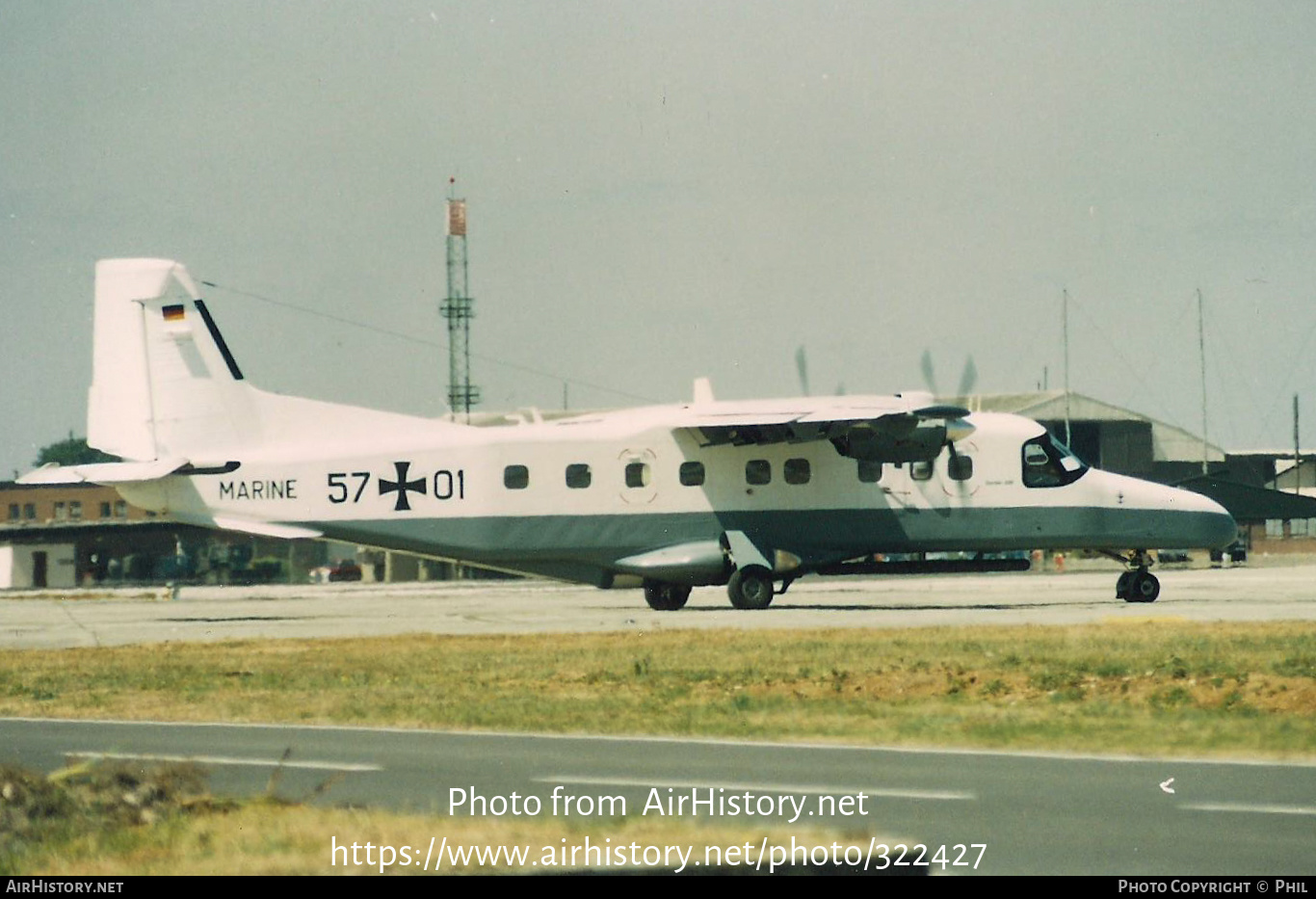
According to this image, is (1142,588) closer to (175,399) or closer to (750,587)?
(750,587)

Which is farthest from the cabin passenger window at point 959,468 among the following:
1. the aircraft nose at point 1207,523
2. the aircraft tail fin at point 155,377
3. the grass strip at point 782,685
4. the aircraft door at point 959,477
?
the aircraft tail fin at point 155,377

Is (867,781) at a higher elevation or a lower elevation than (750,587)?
lower

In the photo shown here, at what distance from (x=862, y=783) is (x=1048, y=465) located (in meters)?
24.4

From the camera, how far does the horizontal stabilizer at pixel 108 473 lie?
34031mm

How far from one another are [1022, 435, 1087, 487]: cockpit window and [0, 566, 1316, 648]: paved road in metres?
2.81

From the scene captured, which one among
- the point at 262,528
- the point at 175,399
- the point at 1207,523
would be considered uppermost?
the point at 175,399

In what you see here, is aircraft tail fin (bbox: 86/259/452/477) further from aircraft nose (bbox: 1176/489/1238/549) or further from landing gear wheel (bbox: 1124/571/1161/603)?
aircraft nose (bbox: 1176/489/1238/549)

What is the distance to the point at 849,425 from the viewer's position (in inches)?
1321

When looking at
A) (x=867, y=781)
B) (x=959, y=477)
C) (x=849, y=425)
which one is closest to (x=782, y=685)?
(x=867, y=781)

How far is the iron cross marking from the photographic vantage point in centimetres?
3497

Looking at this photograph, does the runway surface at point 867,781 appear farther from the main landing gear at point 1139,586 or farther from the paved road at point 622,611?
the main landing gear at point 1139,586

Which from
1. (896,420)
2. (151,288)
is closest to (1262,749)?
(896,420)

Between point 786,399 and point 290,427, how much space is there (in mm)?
11326

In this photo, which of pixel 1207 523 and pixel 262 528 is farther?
pixel 1207 523
